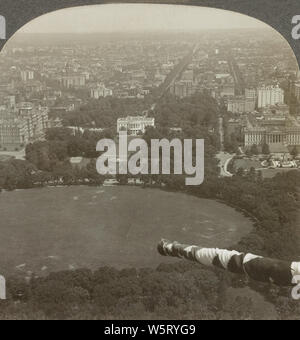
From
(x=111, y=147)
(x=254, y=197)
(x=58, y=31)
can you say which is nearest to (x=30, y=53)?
(x=58, y=31)

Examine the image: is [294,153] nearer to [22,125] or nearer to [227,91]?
[227,91]

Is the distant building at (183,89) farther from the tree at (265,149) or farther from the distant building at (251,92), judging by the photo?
the tree at (265,149)

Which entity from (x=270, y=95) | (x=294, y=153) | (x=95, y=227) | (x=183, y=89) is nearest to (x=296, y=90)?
(x=270, y=95)

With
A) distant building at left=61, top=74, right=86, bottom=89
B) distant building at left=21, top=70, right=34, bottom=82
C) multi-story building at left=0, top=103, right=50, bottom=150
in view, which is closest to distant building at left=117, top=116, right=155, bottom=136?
distant building at left=61, top=74, right=86, bottom=89

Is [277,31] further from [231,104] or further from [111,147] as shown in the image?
[111,147]

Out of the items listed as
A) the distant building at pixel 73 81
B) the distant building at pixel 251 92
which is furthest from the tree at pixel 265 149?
the distant building at pixel 73 81

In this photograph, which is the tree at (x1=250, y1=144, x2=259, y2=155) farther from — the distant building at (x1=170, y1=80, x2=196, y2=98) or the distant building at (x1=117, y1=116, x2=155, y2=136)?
the distant building at (x1=117, y1=116, x2=155, y2=136)
